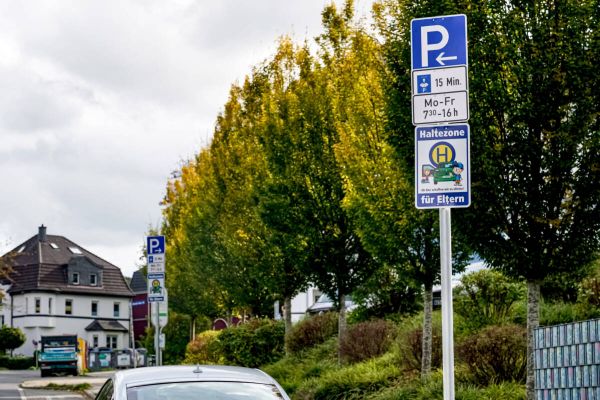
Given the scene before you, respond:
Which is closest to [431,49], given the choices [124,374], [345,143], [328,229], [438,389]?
[124,374]

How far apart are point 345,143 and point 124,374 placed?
10.5 meters

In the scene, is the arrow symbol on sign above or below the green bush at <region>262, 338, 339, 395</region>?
above

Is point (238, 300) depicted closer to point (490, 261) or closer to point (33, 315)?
point (490, 261)

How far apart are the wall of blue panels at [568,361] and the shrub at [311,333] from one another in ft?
44.9

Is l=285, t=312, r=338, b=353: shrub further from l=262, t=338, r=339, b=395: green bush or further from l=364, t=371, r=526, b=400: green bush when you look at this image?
l=364, t=371, r=526, b=400: green bush

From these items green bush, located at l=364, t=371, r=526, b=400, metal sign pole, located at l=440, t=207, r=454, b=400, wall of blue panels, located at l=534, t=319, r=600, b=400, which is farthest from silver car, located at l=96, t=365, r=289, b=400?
green bush, located at l=364, t=371, r=526, b=400

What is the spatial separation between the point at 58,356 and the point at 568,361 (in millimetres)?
42981

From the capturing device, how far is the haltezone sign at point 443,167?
695 cm

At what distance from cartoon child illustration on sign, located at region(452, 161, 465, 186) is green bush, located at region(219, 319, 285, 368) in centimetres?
1986

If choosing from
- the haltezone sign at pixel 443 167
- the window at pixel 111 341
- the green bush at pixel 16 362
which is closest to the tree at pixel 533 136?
the haltezone sign at pixel 443 167

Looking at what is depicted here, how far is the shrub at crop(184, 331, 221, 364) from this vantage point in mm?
28438

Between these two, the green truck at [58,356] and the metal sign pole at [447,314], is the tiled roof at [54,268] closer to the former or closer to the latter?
the green truck at [58,356]

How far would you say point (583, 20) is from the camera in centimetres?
1048

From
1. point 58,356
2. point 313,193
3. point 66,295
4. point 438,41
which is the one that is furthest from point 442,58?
point 66,295
